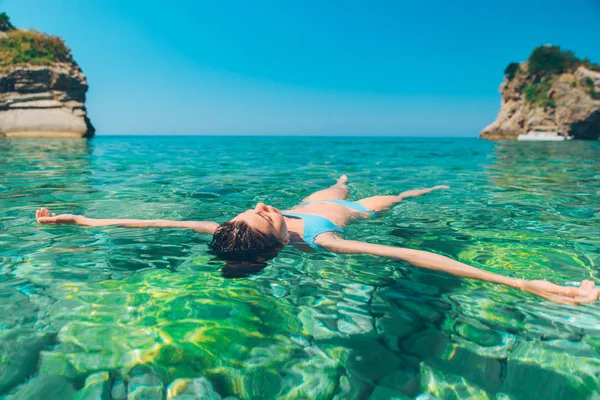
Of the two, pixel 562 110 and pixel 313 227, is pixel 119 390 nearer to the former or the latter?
pixel 313 227

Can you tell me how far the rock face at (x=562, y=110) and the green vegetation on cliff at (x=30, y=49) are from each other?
56.2 m

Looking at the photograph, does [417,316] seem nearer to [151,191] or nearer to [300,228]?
[300,228]

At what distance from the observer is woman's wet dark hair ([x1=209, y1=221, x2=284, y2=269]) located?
334 centimetres

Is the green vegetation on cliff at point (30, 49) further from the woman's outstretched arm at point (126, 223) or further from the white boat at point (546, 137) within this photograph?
the white boat at point (546, 137)

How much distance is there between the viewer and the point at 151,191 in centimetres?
721

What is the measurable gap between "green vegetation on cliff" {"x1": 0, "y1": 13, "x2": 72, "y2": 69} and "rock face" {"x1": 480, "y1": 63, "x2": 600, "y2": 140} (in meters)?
56.2

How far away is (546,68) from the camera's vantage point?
171 feet

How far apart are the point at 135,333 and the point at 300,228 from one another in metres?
2.29

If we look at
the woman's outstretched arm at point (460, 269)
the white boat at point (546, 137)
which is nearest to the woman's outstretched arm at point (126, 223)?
the woman's outstretched arm at point (460, 269)

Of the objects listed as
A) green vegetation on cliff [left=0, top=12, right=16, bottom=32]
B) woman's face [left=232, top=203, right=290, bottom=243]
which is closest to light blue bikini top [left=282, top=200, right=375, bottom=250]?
woman's face [left=232, top=203, right=290, bottom=243]

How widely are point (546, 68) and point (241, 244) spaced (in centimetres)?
6373

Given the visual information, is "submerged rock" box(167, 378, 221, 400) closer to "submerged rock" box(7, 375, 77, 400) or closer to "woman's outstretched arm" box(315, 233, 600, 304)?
"submerged rock" box(7, 375, 77, 400)

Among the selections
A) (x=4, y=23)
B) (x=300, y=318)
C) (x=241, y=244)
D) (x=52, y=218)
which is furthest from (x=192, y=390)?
(x=4, y=23)

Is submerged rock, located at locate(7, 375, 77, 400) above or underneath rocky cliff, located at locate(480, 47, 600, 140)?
underneath
